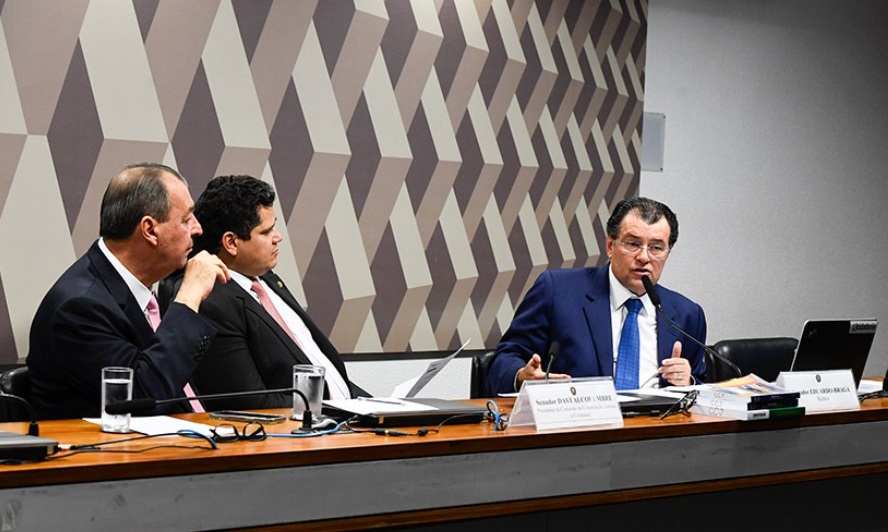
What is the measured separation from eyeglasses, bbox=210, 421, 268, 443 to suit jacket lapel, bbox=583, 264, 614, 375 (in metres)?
1.46

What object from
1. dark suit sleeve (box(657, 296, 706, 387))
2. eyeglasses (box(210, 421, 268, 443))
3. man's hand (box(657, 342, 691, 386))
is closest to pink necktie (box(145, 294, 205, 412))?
eyeglasses (box(210, 421, 268, 443))

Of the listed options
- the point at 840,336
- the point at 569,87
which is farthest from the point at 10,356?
the point at 569,87

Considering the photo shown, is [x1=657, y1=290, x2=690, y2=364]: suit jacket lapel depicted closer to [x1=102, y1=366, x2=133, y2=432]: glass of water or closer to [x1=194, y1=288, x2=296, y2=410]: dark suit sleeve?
[x1=194, y1=288, x2=296, y2=410]: dark suit sleeve

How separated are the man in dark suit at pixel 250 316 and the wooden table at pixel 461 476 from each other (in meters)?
0.59

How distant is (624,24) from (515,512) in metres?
3.50

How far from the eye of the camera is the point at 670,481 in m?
2.37

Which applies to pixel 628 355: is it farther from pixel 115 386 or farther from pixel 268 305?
pixel 115 386

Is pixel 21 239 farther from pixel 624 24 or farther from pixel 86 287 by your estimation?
pixel 624 24

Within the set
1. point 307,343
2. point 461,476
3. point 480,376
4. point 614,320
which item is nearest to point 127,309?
point 307,343

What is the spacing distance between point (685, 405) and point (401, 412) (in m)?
0.84

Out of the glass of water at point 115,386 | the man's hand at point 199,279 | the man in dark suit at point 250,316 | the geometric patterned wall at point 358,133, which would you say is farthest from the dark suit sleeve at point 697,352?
the glass of water at point 115,386

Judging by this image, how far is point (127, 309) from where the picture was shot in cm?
251

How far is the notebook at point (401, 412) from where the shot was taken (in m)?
2.13

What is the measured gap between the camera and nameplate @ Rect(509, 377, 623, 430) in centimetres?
219
